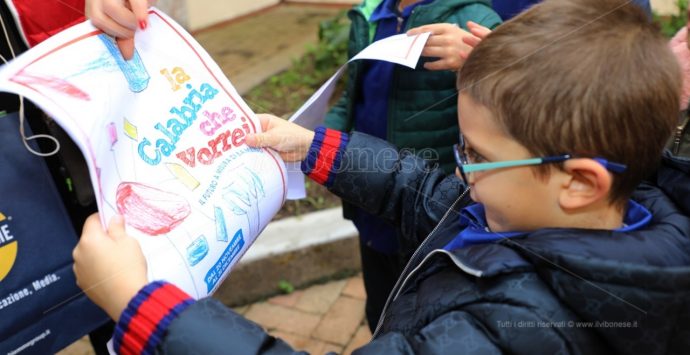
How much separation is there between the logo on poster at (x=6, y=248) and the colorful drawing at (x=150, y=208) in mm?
373

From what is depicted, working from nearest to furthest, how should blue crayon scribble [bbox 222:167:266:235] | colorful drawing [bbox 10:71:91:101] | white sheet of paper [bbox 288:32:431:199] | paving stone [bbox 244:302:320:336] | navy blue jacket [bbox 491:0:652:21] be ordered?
colorful drawing [bbox 10:71:91:101] < blue crayon scribble [bbox 222:167:266:235] < white sheet of paper [bbox 288:32:431:199] < navy blue jacket [bbox 491:0:652:21] < paving stone [bbox 244:302:320:336]

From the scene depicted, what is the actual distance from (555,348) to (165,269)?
67 centimetres

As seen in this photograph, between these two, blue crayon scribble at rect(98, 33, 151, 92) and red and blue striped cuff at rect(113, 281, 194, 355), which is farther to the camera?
blue crayon scribble at rect(98, 33, 151, 92)

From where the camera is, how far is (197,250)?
3.74ft

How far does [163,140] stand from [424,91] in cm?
90

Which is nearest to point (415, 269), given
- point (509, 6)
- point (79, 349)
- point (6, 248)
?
point (6, 248)

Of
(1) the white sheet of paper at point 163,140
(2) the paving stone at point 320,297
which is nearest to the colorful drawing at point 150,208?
(1) the white sheet of paper at point 163,140

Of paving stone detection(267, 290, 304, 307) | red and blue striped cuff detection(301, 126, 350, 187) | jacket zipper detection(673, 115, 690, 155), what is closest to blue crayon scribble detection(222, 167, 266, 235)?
red and blue striped cuff detection(301, 126, 350, 187)

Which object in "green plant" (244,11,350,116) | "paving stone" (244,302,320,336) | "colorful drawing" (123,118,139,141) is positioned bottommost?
"paving stone" (244,302,320,336)

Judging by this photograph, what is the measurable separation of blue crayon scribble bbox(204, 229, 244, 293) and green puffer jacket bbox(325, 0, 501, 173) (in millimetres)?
779

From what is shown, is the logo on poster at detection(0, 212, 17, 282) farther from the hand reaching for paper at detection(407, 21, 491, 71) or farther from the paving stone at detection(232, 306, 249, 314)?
the paving stone at detection(232, 306, 249, 314)

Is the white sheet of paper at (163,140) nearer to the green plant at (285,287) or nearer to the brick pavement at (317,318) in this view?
the brick pavement at (317,318)

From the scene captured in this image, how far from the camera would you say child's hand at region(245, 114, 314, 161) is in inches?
54.2

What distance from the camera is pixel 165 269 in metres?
1.08
